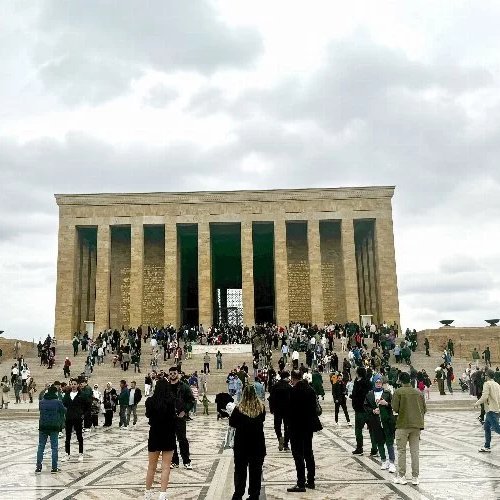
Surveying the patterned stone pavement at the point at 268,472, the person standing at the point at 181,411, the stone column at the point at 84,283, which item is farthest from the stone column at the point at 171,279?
the person standing at the point at 181,411

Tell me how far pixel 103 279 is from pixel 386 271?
1900 centimetres

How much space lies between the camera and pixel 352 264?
37.1 meters

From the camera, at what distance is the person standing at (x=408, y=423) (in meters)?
6.48

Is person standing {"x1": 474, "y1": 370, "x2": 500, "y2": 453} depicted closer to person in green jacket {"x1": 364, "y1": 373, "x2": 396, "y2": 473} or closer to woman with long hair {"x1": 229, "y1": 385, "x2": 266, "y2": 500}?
person in green jacket {"x1": 364, "y1": 373, "x2": 396, "y2": 473}

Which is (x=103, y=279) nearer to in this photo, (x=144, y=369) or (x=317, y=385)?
(x=144, y=369)

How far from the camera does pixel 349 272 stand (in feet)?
121

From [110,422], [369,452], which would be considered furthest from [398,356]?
[369,452]

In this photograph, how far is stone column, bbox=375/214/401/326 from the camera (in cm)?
3634

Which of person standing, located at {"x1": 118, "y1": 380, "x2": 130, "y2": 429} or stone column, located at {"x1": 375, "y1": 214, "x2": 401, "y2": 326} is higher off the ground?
stone column, located at {"x1": 375, "y1": 214, "x2": 401, "y2": 326}

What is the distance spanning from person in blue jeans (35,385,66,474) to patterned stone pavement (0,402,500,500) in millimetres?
208

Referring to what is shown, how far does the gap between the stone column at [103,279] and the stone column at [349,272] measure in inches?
629

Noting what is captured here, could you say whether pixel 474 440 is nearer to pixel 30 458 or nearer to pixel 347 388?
pixel 347 388

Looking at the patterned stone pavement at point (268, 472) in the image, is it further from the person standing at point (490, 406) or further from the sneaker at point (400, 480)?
the person standing at point (490, 406)

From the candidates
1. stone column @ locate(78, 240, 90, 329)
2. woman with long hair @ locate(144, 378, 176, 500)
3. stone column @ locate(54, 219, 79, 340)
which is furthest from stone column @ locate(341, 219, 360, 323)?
woman with long hair @ locate(144, 378, 176, 500)
